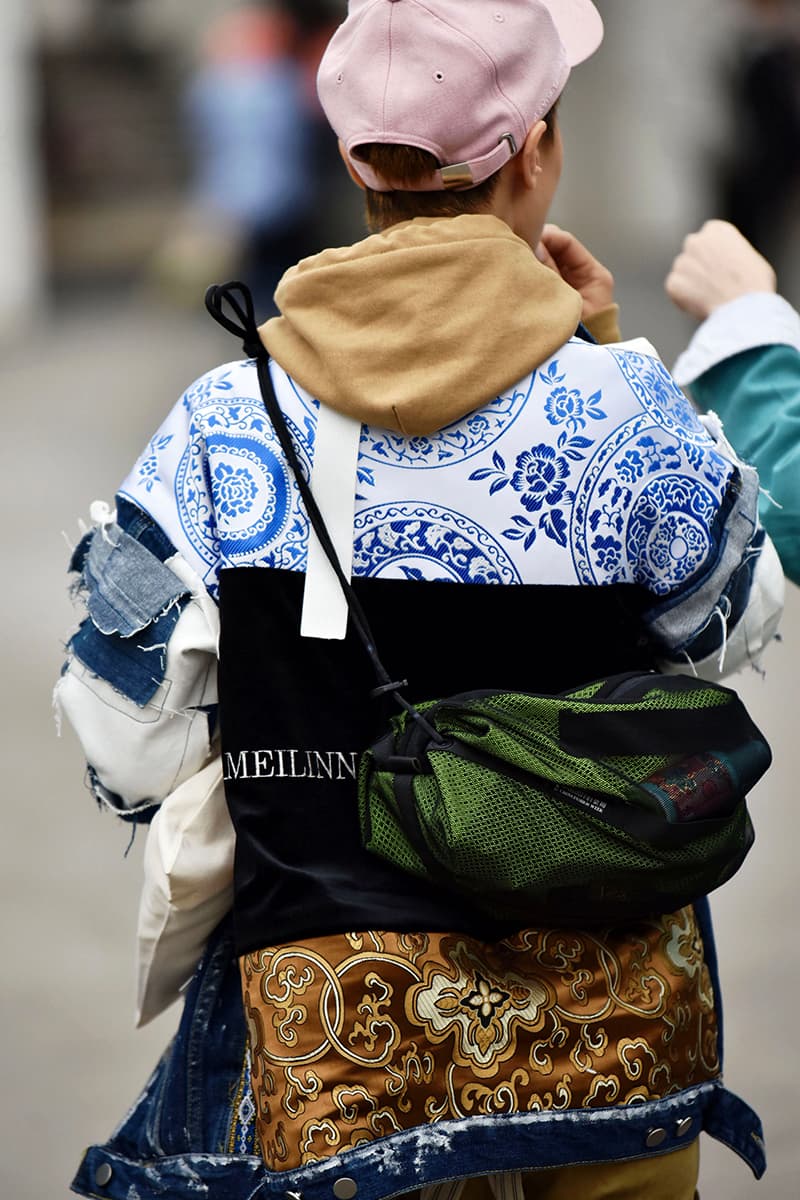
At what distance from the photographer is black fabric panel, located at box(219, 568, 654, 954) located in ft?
6.48

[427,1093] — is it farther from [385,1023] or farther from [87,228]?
[87,228]

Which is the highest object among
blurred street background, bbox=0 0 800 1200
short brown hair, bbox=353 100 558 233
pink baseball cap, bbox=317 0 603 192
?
pink baseball cap, bbox=317 0 603 192

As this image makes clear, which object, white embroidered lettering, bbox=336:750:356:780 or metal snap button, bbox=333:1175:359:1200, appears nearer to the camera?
metal snap button, bbox=333:1175:359:1200

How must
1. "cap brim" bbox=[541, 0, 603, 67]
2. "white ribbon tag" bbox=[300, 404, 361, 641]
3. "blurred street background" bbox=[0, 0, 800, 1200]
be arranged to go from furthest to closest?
"blurred street background" bbox=[0, 0, 800, 1200]
"cap brim" bbox=[541, 0, 603, 67]
"white ribbon tag" bbox=[300, 404, 361, 641]

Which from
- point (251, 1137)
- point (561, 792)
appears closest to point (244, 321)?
point (561, 792)

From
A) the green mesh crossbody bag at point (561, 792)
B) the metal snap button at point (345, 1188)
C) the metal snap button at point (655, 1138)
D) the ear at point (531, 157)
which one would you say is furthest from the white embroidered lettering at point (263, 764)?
the ear at point (531, 157)

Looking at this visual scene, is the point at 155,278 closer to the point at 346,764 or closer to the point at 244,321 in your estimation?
the point at 244,321

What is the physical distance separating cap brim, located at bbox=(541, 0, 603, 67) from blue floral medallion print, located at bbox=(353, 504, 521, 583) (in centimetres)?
59

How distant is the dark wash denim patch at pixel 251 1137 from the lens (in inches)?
74.5

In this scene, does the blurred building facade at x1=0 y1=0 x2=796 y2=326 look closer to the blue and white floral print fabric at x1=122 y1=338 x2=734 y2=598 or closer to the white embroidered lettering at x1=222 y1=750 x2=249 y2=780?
the blue and white floral print fabric at x1=122 y1=338 x2=734 y2=598

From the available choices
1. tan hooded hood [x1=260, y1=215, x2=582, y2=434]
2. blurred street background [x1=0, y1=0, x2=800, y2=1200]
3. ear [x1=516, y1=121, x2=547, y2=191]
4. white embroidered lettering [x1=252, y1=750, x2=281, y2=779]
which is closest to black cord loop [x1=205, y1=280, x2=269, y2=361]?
tan hooded hood [x1=260, y1=215, x2=582, y2=434]

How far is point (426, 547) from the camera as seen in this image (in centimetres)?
197

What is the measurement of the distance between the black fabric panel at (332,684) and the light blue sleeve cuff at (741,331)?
0.54 meters

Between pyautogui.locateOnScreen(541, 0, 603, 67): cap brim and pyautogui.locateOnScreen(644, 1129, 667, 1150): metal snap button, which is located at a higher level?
pyautogui.locateOnScreen(541, 0, 603, 67): cap brim
